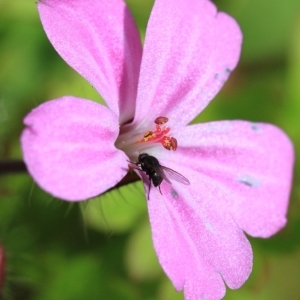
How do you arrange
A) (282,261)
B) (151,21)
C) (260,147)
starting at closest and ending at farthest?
(151,21), (260,147), (282,261)

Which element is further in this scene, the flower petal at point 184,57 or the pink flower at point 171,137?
the flower petal at point 184,57

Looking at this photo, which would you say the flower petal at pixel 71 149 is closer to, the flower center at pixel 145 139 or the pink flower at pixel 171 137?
the pink flower at pixel 171 137

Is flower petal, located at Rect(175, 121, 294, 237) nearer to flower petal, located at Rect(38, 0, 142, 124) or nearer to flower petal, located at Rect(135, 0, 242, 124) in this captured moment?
flower petal, located at Rect(135, 0, 242, 124)

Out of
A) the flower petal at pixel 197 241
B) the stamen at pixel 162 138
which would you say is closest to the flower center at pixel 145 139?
the stamen at pixel 162 138

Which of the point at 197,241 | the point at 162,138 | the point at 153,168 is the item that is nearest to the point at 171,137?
the point at 162,138

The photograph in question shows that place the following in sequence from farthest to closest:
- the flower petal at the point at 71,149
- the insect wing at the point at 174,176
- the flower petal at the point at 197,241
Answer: the insect wing at the point at 174,176 < the flower petal at the point at 197,241 < the flower petal at the point at 71,149

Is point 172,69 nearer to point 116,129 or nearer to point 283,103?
point 116,129

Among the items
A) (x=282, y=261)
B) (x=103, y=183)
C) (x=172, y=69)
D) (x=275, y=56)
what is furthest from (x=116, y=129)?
(x=275, y=56)
